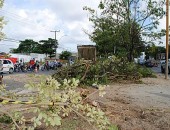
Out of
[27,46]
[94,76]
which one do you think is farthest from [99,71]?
[27,46]

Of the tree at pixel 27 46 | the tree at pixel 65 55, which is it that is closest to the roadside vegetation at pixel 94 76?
the tree at pixel 65 55

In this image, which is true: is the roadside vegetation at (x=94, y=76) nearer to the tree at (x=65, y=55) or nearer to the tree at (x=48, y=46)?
the tree at (x=65, y=55)

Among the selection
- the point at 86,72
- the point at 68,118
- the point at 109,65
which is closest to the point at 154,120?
the point at 68,118

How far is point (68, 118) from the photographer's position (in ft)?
25.3

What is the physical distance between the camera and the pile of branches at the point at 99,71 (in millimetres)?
19142

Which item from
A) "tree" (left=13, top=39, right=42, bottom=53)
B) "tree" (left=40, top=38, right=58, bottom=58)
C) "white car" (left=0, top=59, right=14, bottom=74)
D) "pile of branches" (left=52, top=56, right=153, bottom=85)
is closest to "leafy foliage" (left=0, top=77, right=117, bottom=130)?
"pile of branches" (left=52, top=56, right=153, bottom=85)

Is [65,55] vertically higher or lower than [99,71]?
higher

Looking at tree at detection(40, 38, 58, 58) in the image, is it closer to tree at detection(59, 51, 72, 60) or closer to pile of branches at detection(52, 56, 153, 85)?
tree at detection(59, 51, 72, 60)

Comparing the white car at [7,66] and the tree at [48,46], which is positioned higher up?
the tree at [48,46]

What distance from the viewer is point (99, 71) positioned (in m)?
20.1

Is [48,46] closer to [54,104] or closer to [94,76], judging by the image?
[94,76]

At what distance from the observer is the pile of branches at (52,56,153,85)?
62.8 ft

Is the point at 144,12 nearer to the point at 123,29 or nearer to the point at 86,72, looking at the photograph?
the point at 123,29

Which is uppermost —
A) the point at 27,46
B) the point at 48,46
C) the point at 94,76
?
the point at 27,46
